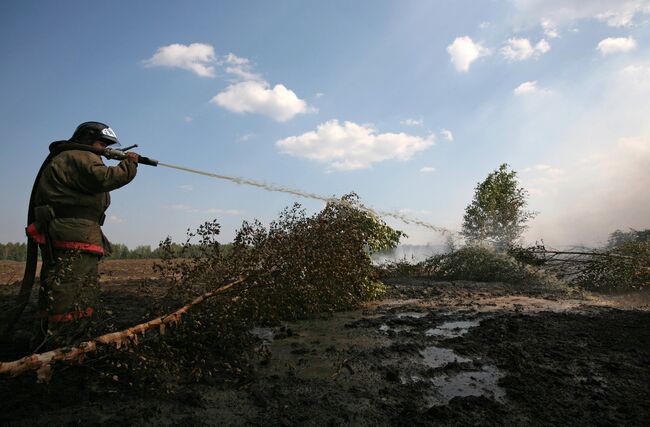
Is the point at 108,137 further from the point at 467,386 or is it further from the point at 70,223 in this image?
the point at 467,386

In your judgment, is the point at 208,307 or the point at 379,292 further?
the point at 379,292

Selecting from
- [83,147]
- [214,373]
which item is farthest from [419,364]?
[83,147]

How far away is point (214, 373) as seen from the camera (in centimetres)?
419

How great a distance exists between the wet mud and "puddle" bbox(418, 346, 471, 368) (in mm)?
13

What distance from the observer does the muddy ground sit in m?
3.25

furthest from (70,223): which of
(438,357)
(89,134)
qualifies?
(438,357)

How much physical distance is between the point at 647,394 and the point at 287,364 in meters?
3.60

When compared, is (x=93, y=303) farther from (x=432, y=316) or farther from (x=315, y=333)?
(x=432, y=316)

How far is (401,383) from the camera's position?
13.0 ft

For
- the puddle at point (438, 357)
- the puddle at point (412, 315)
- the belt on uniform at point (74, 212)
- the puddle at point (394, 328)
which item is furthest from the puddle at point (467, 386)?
the belt on uniform at point (74, 212)

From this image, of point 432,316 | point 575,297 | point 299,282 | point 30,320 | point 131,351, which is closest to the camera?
point 131,351

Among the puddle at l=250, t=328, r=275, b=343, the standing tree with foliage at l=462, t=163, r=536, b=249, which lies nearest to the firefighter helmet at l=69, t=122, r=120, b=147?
the puddle at l=250, t=328, r=275, b=343

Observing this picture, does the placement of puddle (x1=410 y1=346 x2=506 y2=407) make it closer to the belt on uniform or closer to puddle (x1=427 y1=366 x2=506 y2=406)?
puddle (x1=427 y1=366 x2=506 y2=406)

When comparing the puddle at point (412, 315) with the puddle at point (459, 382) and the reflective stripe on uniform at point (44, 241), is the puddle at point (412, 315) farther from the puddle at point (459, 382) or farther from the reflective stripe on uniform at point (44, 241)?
the reflective stripe on uniform at point (44, 241)
